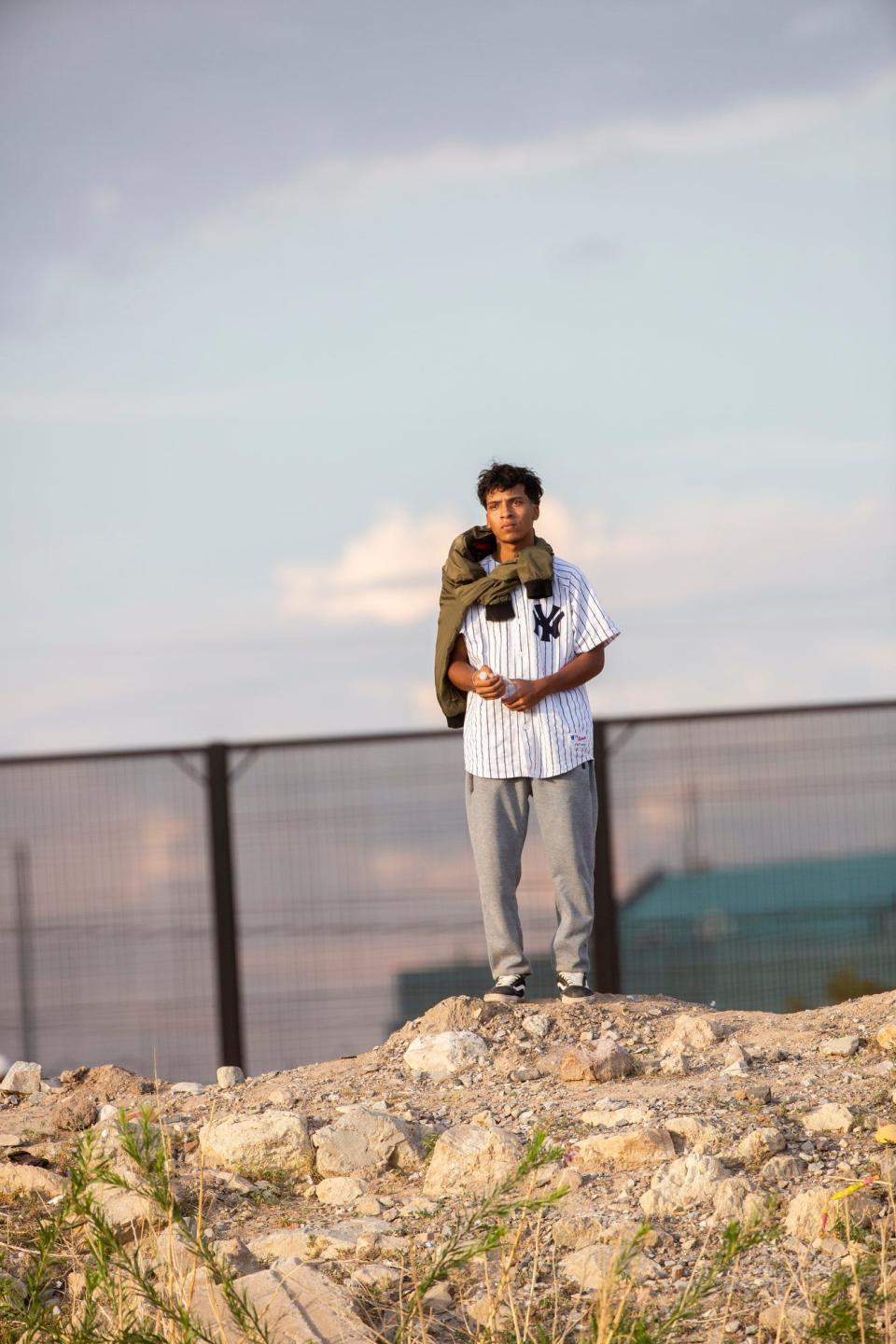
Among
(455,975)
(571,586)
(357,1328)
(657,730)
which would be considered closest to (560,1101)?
(357,1328)

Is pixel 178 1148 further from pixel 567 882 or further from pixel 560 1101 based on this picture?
pixel 567 882

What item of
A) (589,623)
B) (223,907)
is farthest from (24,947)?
(589,623)

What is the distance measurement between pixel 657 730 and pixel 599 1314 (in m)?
5.76

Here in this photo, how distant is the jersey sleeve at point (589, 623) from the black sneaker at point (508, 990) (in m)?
1.23

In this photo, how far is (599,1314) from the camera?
3076 millimetres

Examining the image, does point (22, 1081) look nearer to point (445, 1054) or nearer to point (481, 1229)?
point (445, 1054)

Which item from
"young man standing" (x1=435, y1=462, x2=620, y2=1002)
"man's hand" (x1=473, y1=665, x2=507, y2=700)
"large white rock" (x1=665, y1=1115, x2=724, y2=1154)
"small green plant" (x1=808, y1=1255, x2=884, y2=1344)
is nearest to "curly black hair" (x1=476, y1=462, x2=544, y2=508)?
"young man standing" (x1=435, y1=462, x2=620, y2=1002)

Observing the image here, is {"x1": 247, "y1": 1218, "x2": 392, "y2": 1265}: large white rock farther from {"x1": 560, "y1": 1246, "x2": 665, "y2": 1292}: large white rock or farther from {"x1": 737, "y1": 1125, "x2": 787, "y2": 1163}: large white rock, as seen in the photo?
{"x1": 737, "y1": 1125, "x2": 787, "y2": 1163}: large white rock

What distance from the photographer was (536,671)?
18.8 feet

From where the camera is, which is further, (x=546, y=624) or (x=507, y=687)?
(x=546, y=624)

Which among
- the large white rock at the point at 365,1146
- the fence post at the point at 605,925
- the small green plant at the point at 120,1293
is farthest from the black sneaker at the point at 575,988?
the fence post at the point at 605,925

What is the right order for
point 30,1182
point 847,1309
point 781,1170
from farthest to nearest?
point 30,1182 < point 781,1170 < point 847,1309

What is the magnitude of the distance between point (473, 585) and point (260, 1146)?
7.18 ft

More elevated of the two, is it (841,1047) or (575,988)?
(575,988)
